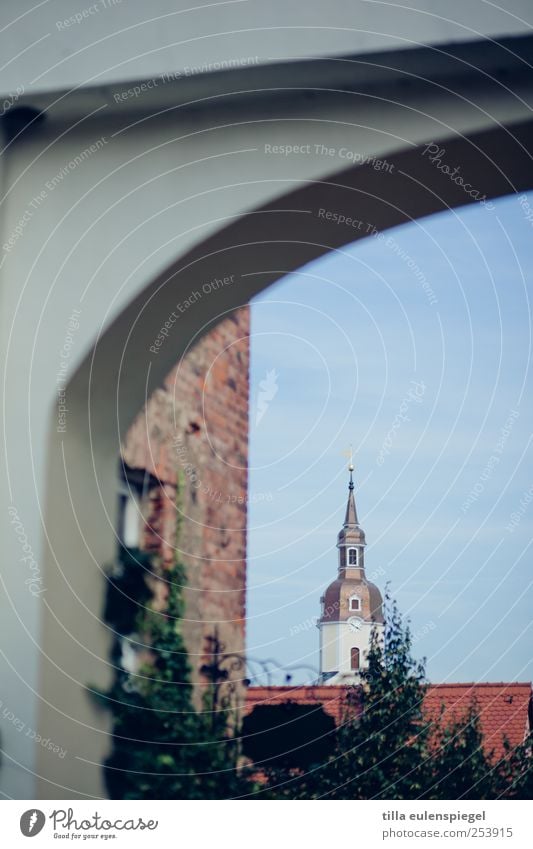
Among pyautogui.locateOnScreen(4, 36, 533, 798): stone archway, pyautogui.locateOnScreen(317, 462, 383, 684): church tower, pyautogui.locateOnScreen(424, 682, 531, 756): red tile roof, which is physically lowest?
pyautogui.locateOnScreen(424, 682, 531, 756): red tile roof

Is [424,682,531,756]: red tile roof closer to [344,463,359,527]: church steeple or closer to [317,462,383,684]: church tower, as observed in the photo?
[317,462,383,684]: church tower

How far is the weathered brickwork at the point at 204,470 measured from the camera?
97.6 inches

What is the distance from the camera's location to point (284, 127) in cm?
236

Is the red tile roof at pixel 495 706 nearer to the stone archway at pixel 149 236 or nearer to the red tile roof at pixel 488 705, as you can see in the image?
the red tile roof at pixel 488 705

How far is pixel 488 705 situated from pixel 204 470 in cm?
78

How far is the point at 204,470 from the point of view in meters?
2.60

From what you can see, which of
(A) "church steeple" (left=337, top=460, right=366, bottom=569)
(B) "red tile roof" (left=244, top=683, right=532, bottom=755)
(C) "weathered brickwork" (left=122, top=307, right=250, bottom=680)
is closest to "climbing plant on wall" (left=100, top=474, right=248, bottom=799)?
(C) "weathered brickwork" (left=122, top=307, right=250, bottom=680)

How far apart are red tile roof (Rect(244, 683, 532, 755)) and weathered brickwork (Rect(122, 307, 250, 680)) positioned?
0.83 feet

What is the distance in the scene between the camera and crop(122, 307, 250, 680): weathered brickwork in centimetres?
248

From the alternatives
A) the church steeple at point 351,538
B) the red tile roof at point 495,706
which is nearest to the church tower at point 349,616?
the church steeple at point 351,538

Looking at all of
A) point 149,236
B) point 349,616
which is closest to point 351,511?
point 349,616

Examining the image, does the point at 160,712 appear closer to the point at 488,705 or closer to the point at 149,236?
the point at 488,705

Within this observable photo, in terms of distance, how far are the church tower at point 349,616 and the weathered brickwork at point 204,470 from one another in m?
0.20

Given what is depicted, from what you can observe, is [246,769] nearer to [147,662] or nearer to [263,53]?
[147,662]
